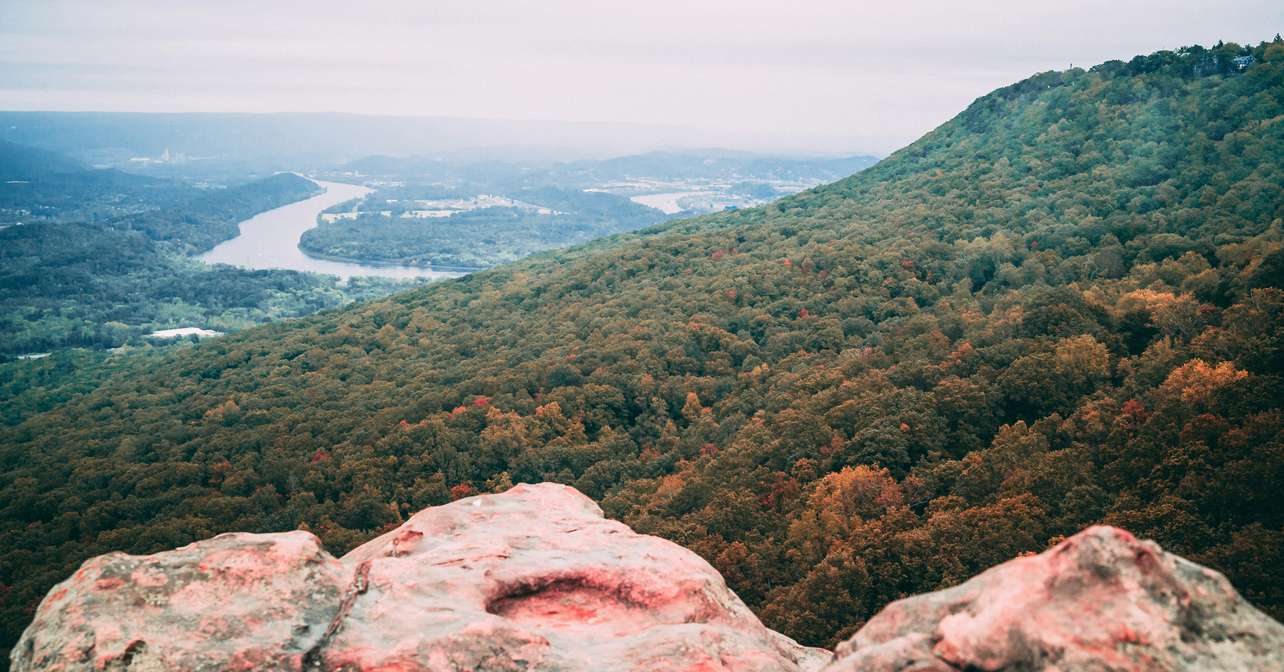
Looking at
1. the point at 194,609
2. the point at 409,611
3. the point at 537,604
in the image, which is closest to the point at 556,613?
the point at 537,604

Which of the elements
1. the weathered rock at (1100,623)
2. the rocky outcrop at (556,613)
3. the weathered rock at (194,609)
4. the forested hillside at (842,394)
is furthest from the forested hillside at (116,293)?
the weathered rock at (1100,623)

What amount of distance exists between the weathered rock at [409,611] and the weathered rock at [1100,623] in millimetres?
3814

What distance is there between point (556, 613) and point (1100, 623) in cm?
818

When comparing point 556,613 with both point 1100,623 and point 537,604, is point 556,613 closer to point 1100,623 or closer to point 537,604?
point 537,604

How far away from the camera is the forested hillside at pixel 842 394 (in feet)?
82.4

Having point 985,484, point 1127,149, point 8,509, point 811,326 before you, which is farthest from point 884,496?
point 1127,149

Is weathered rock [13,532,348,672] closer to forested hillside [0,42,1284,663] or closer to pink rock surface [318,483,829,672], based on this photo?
pink rock surface [318,483,829,672]

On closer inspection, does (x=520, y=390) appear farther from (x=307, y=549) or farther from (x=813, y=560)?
(x=307, y=549)

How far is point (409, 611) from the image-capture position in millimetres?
10969

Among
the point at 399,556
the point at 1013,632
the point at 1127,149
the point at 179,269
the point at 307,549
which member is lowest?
the point at 179,269

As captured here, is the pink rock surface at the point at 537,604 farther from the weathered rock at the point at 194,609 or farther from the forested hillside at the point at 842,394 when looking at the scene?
the forested hillside at the point at 842,394

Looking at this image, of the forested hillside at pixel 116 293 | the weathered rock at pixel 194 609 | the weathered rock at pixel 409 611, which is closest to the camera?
the weathered rock at pixel 194 609

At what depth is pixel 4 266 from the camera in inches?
6688

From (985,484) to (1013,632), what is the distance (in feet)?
77.4
